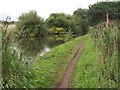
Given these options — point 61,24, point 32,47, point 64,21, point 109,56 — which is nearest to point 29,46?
point 32,47

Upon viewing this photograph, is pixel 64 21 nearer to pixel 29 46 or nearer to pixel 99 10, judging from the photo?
pixel 99 10

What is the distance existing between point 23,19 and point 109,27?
41938 mm

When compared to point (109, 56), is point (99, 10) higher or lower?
higher

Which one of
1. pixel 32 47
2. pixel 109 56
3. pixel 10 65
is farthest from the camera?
pixel 32 47

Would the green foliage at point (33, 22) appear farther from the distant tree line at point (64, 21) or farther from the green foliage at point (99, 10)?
the green foliage at point (99, 10)

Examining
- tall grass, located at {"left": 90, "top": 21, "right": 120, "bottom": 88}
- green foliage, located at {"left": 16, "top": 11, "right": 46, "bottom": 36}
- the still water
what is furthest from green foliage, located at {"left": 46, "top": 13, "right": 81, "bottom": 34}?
tall grass, located at {"left": 90, "top": 21, "right": 120, "bottom": 88}

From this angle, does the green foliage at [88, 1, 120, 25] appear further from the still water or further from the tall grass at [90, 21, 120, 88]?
the tall grass at [90, 21, 120, 88]

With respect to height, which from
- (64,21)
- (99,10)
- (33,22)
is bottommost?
(64,21)

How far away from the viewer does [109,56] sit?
23.1ft

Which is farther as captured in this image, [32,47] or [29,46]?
[32,47]

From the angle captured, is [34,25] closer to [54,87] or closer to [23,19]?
[23,19]

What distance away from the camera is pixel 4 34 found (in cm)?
781

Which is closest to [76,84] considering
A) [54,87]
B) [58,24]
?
[54,87]

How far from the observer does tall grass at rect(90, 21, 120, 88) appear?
21.9 feet
